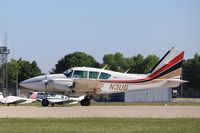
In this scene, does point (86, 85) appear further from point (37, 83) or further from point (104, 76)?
point (37, 83)

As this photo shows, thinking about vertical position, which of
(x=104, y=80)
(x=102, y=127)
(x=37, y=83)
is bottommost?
(x=102, y=127)

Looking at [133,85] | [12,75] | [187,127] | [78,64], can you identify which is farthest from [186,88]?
[187,127]

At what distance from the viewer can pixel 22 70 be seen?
124m

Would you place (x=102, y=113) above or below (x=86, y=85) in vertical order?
below

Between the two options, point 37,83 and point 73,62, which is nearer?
point 37,83

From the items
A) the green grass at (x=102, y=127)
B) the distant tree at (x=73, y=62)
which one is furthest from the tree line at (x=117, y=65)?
the green grass at (x=102, y=127)

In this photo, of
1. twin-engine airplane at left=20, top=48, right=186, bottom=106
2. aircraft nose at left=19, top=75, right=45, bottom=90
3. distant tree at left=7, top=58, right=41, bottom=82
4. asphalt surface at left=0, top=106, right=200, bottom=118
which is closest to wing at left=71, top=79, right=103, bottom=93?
twin-engine airplane at left=20, top=48, right=186, bottom=106

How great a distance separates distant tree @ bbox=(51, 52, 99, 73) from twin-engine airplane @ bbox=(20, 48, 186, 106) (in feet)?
299

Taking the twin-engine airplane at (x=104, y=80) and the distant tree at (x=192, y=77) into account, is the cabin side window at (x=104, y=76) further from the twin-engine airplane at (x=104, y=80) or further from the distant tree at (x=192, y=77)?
the distant tree at (x=192, y=77)

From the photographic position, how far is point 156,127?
1522cm

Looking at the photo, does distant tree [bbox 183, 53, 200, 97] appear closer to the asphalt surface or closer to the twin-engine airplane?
the twin-engine airplane

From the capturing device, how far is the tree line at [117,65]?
4594 inches

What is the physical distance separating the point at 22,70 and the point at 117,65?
25.8 m

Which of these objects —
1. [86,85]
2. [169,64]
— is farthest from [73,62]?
[86,85]
